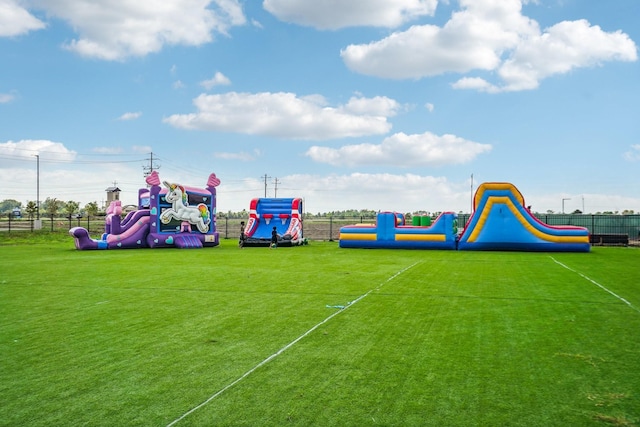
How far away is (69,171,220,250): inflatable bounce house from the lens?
2245 cm

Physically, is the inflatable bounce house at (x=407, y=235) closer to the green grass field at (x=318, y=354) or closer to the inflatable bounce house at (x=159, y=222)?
the inflatable bounce house at (x=159, y=222)

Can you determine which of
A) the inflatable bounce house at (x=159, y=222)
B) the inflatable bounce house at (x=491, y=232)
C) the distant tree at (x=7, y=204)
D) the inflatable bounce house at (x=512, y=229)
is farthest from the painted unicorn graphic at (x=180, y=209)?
the distant tree at (x=7, y=204)

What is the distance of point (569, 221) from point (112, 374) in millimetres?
37363

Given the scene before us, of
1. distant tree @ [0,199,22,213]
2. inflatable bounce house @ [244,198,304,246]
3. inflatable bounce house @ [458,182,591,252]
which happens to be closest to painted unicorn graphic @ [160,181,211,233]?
inflatable bounce house @ [244,198,304,246]

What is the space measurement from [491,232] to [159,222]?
1482cm

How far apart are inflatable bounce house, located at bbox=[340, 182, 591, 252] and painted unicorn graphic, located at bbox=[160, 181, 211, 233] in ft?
25.1

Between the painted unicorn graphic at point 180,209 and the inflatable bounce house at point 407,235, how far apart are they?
7.69m

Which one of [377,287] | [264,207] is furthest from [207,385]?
[264,207]

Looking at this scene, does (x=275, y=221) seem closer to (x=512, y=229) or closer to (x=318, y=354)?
(x=512, y=229)

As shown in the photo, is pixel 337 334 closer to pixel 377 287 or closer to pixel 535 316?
pixel 535 316

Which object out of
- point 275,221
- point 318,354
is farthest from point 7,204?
point 318,354

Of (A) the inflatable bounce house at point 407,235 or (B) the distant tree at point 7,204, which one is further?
(B) the distant tree at point 7,204

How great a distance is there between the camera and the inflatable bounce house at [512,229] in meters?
21.0

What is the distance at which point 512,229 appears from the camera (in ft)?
70.1
